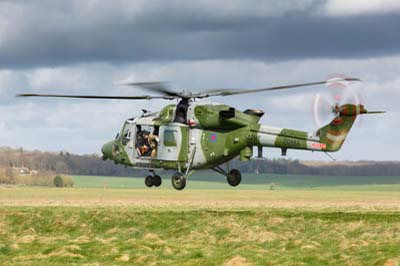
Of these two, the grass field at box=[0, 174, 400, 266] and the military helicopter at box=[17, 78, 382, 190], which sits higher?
the military helicopter at box=[17, 78, 382, 190]

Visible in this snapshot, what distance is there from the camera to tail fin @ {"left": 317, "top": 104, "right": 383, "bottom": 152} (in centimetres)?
5434

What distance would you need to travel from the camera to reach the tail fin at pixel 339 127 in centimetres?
5434

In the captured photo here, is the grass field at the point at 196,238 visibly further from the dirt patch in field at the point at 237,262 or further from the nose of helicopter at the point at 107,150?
the nose of helicopter at the point at 107,150

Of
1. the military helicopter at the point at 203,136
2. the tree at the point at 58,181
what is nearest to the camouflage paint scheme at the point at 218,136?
the military helicopter at the point at 203,136

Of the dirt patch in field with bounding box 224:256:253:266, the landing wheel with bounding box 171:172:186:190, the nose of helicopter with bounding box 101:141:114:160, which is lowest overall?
the dirt patch in field with bounding box 224:256:253:266

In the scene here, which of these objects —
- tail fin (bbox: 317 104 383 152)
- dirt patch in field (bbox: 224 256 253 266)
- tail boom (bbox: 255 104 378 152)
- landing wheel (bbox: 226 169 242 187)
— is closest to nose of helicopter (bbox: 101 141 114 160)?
landing wheel (bbox: 226 169 242 187)

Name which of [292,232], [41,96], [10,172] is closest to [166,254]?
[292,232]

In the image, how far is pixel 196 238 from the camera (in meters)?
49.8

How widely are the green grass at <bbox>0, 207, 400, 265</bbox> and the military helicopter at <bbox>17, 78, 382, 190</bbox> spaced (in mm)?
3258

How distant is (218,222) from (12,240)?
1125 centimetres

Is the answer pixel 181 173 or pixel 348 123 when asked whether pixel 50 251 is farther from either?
pixel 348 123

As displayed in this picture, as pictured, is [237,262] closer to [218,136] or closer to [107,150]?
[218,136]

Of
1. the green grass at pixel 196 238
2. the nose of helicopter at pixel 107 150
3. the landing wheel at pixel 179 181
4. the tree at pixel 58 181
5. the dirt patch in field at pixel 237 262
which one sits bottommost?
the dirt patch in field at pixel 237 262

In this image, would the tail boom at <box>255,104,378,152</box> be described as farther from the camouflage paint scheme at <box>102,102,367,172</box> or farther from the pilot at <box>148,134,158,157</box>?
the pilot at <box>148,134,158,157</box>
